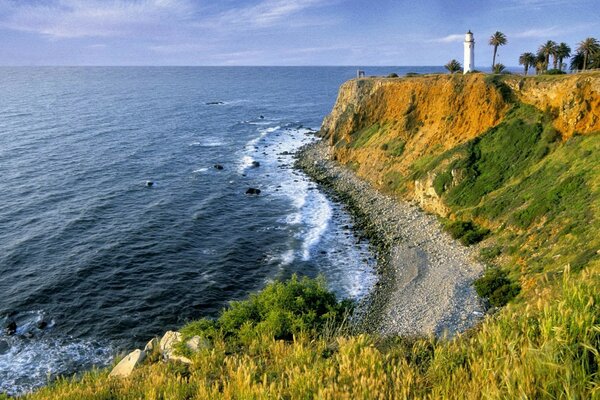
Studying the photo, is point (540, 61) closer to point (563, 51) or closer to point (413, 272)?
point (563, 51)

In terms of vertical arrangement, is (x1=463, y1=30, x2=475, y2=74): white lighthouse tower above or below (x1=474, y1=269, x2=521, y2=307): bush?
above

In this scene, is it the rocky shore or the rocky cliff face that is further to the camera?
the rocky cliff face

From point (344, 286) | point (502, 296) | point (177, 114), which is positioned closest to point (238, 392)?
point (502, 296)

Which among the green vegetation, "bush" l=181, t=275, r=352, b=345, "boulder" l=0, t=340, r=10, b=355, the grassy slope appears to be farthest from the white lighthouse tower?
the green vegetation

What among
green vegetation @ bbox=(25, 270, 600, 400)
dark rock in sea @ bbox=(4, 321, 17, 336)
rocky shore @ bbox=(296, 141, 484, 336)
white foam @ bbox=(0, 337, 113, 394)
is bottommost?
white foam @ bbox=(0, 337, 113, 394)

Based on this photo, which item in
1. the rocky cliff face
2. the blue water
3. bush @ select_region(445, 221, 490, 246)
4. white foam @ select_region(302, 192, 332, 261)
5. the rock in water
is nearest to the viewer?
the rock in water

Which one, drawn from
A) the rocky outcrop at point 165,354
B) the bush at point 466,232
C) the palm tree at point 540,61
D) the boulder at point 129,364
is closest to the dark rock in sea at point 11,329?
the rocky outcrop at point 165,354

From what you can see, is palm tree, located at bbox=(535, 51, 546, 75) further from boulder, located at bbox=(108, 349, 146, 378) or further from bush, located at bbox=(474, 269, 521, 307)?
boulder, located at bbox=(108, 349, 146, 378)

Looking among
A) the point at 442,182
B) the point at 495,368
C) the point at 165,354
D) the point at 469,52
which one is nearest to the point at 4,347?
the point at 165,354

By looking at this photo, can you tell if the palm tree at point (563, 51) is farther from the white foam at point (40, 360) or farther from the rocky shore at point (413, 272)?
the white foam at point (40, 360)
